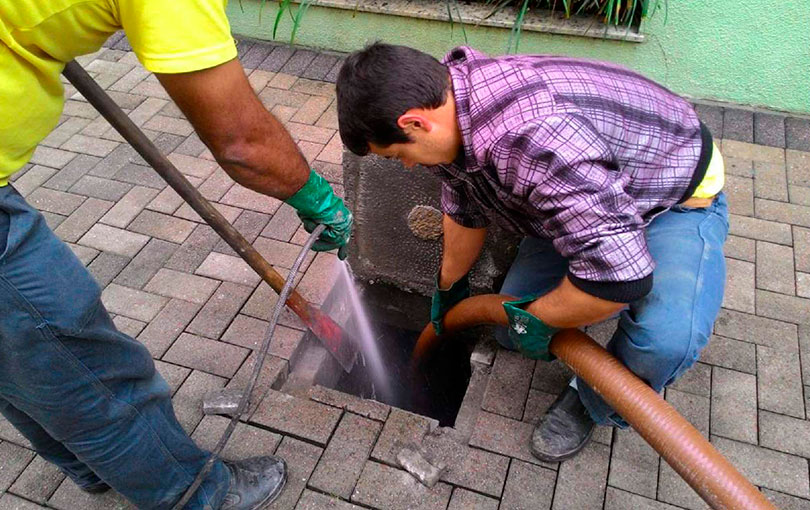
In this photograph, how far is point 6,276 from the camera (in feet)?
4.65

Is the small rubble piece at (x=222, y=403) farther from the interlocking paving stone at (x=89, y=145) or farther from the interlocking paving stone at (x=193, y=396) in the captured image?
the interlocking paving stone at (x=89, y=145)

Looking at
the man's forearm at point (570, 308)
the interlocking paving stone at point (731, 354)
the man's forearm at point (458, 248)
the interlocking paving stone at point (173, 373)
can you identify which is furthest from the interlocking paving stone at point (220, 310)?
the interlocking paving stone at point (731, 354)

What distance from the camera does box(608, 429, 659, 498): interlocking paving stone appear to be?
7.13ft

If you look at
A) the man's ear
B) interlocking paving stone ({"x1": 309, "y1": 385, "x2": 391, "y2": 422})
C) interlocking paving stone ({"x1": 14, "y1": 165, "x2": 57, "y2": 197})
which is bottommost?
interlocking paving stone ({"x1": 309, "y1": 385, "x2": 391, "y2": 422})

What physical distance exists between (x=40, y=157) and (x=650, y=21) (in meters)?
3.82

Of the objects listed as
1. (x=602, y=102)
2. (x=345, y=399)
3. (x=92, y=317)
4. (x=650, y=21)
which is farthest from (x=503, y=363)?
(x=650, y=21)

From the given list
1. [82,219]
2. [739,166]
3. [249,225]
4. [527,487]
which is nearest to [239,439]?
[527,487]

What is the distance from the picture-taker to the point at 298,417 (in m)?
2.40

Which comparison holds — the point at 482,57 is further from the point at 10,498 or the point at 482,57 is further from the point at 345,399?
the point at 10,498

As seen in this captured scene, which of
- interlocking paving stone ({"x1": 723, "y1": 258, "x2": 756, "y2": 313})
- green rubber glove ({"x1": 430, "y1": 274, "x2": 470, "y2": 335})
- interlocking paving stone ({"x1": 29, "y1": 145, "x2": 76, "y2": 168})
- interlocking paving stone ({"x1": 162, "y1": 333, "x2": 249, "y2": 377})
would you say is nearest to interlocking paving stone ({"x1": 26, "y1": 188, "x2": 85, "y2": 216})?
interlocking paving stone ({"x1": 29, "y1": 145, "x2": 76, "y2": 168})

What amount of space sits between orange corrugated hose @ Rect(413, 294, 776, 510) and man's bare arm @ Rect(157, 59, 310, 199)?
0.90m

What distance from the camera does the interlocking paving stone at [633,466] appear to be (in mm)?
2172

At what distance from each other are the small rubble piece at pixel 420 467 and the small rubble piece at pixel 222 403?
0.67 m

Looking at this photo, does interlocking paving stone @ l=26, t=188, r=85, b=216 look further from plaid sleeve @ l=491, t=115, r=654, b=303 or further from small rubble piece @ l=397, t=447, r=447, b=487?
plaid sleeve @ l=491, t=115, r=654, b=303
